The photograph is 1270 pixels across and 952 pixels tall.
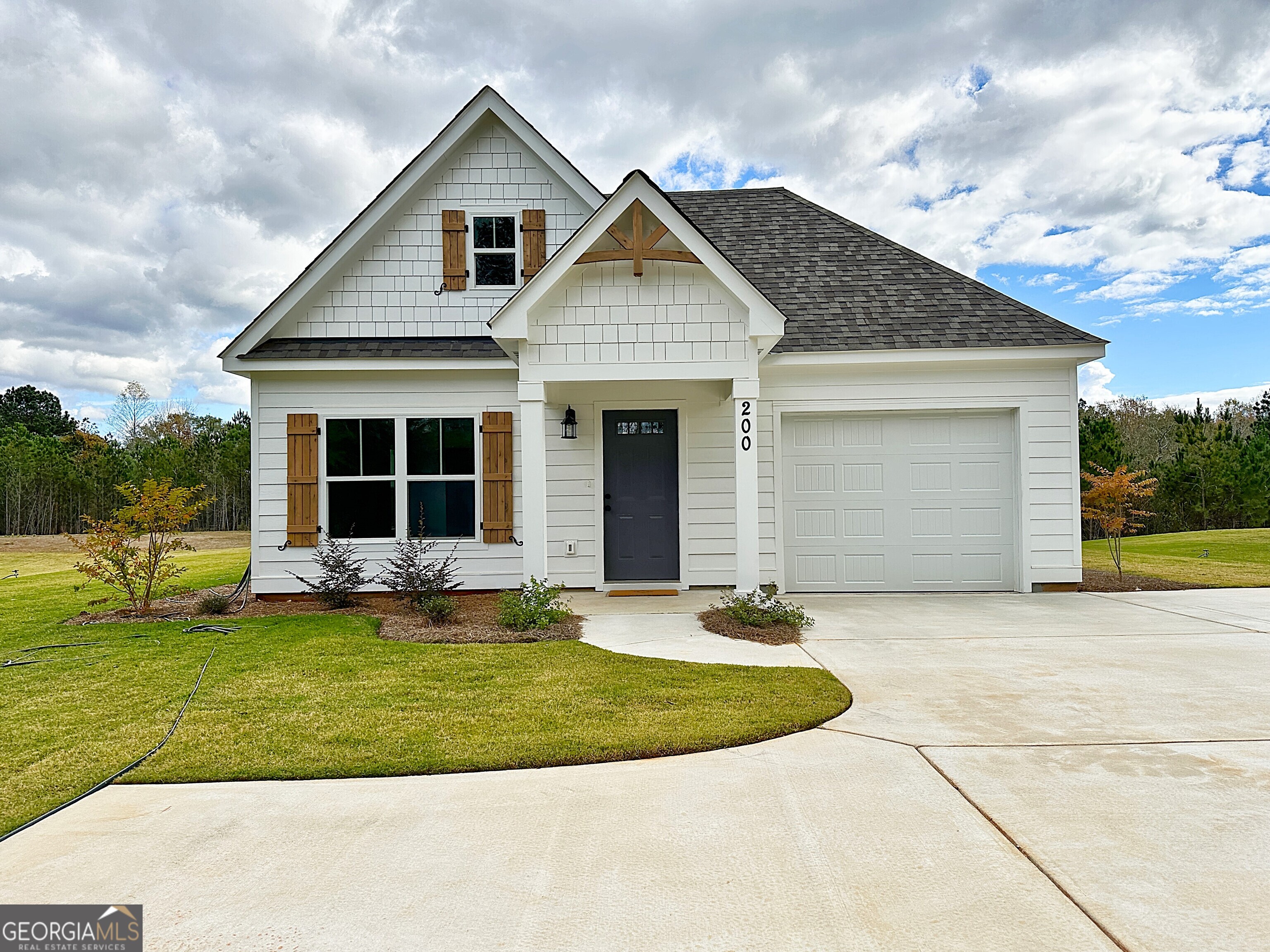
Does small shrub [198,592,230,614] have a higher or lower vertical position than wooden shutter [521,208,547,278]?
lower

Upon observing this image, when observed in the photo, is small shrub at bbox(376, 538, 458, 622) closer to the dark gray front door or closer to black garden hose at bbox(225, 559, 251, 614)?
→ black garden hose at bbox(225, 559, 251, 614)

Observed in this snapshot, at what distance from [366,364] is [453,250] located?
2.01 m

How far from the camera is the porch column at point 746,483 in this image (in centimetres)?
771

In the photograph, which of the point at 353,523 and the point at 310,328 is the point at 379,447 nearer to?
the point at 353,523

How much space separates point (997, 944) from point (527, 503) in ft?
20.3

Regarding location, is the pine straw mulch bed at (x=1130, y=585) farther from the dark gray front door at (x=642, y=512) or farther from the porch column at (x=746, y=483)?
the dark gray front door at (x=642, y=512)

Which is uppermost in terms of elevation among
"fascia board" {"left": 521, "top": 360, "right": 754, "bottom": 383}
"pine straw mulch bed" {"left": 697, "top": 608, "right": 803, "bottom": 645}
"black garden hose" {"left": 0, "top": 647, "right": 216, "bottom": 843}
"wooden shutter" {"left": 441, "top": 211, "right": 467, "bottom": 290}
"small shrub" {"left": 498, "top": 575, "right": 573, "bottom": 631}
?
"wooden shutter" {"left": 441, "top": 211, "right": 467, "bottom": 290}

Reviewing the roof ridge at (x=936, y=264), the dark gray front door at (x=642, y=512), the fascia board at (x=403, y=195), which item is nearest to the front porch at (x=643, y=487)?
the dark gray front door at (x=642, y=512)

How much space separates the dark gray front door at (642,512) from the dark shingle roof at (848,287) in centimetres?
219

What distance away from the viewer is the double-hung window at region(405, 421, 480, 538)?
30.5 feet

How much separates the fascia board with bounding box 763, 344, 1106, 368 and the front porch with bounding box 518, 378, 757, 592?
1095 mm

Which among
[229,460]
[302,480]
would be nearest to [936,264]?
[302,480]

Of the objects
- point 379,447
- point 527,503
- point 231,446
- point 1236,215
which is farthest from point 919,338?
point 231,446

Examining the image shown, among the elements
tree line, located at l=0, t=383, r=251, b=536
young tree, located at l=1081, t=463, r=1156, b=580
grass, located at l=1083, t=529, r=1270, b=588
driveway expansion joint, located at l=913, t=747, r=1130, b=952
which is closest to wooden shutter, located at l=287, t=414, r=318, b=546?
driveway expansion joint, located at l=913, t=747, r=1130, b=952
